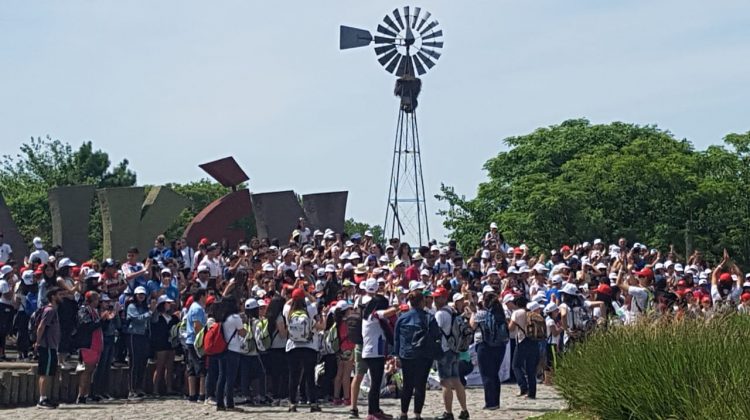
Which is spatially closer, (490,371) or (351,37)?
(490,371)

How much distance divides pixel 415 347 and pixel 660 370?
3437 mm

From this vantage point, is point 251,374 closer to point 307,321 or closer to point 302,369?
point 302,369

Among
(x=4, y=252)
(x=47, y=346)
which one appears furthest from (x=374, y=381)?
(x=4, y=252)

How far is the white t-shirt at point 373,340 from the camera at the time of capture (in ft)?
55.0

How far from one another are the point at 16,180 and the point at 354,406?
63.8m

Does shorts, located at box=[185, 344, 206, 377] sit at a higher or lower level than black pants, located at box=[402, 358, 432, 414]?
higher

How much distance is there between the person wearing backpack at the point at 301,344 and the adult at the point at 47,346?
3.57 meters

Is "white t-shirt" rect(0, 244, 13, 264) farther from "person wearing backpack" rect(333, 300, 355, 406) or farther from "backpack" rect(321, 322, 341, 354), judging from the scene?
"backpack" rect(321, 322, 341, 354)

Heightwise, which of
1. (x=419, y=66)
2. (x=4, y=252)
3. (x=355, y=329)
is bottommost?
(x=355, y=329)

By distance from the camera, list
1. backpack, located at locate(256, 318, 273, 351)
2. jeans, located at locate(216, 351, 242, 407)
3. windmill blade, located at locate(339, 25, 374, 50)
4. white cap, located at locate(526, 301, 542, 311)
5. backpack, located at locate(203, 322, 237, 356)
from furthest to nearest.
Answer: windmill blade, located at locate(339, 25, 374, 50) < white cap, located at locate(526, 301, 542, 311) < backpack, located at locate(256, 318, 273, 351) < jeans, located at locate(216, 351, 242, 407) < backpack, located at locate(203, 322, 237, 356)

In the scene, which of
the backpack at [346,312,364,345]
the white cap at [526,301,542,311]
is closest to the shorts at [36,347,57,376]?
the backpack at [346,312,364,345]

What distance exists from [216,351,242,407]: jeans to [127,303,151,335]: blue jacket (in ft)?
6.23

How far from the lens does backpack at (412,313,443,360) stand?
16.3m

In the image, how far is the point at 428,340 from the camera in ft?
53.6
